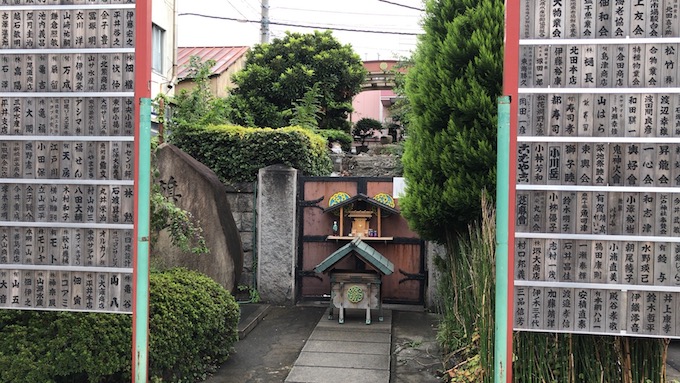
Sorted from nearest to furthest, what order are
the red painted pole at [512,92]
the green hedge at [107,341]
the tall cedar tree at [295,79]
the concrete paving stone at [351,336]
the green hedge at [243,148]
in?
the red painted pole at [512,92]
the green hedge at [107,341]
the concrete paving stone at [351,336]
the green hedge at [243,148]
the tall cedar tree at [295,79]

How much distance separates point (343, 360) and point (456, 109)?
8.79ft

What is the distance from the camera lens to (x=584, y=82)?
9.85 ft

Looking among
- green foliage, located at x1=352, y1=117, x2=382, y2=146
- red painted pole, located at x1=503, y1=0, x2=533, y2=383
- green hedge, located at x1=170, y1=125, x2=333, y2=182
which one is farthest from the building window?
red painted pole, located at x1=503, y1=0, x2=533, y2=383

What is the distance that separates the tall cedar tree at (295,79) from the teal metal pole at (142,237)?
9.87 metres

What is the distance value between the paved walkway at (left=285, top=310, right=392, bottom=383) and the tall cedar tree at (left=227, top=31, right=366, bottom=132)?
7.22m

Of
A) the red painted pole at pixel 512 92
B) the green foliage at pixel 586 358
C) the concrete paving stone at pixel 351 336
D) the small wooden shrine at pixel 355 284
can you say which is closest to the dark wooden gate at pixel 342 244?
the small wooden shrine at pixel 355 284

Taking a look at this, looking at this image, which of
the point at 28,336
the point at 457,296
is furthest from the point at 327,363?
the point at 28,336

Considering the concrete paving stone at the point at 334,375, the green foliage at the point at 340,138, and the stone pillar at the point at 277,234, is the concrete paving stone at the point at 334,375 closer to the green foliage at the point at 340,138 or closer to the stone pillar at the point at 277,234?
the stone pillar at the point at 277,234

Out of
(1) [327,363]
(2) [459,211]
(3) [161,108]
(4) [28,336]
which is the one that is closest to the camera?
(4) [28,336]

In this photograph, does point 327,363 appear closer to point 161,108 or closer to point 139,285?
point 139,285

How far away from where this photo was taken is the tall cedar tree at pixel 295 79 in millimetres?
13750

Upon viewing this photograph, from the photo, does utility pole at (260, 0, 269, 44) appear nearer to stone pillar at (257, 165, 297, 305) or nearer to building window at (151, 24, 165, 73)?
building window at (151, 24, 165, 73)

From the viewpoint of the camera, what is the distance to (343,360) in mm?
5598

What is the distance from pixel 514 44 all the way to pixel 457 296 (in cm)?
287
